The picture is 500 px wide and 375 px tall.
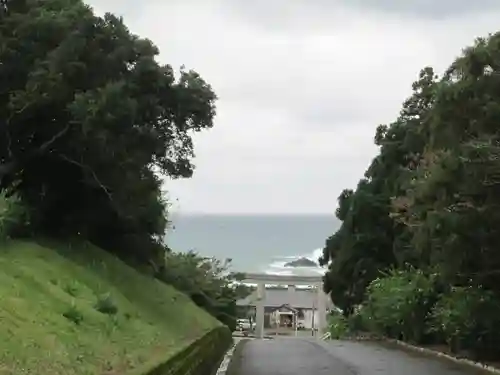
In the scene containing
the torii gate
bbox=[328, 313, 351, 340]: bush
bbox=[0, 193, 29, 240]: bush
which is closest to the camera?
bbox=[0, 193, 29, 240]: bush

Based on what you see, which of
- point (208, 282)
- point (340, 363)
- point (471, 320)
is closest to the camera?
point (471, 320)

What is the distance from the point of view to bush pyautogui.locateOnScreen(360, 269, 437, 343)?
124 feet

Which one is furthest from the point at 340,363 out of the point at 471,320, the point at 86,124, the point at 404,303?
the point at 404,303

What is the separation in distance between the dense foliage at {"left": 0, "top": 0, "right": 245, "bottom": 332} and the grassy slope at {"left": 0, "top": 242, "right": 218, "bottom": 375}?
1724 millimetres

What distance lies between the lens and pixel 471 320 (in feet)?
88.1

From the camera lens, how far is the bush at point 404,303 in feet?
124

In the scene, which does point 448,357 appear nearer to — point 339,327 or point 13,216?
point 13,216

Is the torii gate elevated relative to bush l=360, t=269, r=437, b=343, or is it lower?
elevated

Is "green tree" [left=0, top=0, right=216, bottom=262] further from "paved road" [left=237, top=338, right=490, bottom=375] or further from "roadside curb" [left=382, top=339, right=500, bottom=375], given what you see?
"roadside curb" [left=382, top=339, right=500, bottom=375]

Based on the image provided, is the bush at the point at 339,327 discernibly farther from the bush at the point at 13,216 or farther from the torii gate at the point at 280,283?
the bush at the point at 13,216

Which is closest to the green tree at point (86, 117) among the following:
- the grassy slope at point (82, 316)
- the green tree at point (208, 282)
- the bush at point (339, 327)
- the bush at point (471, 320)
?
the grassy slope at point (82, 316)

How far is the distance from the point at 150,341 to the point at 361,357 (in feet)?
44.3

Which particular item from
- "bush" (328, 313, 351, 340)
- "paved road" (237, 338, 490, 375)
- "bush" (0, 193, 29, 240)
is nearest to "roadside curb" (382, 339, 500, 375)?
"paved road" (237, 338, 490, 375)

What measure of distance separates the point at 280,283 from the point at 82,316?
2926 inches
